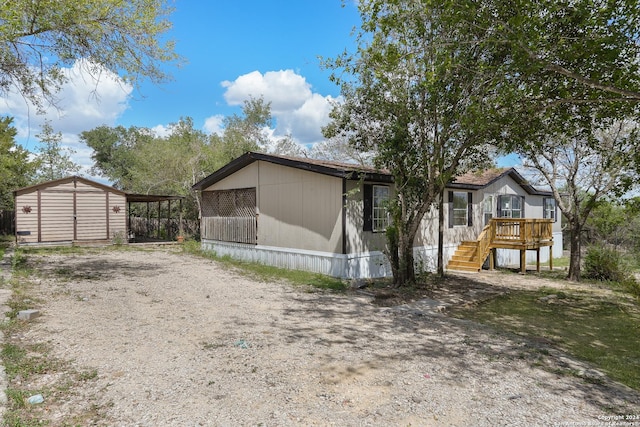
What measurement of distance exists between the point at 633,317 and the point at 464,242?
683 cm

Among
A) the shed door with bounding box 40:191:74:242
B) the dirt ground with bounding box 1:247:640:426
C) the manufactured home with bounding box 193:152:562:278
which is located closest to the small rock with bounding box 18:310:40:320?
the dirt ground with bounding box 1:247:640:426

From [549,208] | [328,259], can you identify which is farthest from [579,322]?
[549,208]

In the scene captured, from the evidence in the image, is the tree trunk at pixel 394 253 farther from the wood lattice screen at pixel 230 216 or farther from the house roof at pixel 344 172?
the wood lattice screen at pixel 230 216

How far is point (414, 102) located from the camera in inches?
360

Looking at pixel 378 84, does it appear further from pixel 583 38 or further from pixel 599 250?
pixel 599 250

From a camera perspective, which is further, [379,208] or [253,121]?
[253,121]

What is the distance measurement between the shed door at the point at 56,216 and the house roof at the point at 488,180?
16569mm

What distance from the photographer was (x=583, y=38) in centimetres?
589

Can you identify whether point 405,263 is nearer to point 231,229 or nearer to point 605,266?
point 231,229

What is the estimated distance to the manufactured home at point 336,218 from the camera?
1073 centimetres

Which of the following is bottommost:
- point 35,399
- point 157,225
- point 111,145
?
point 35,399

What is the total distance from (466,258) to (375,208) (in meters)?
4.68

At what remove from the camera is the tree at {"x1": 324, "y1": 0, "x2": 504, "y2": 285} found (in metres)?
7.39

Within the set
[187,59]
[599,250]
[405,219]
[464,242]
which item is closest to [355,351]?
[405,219]
